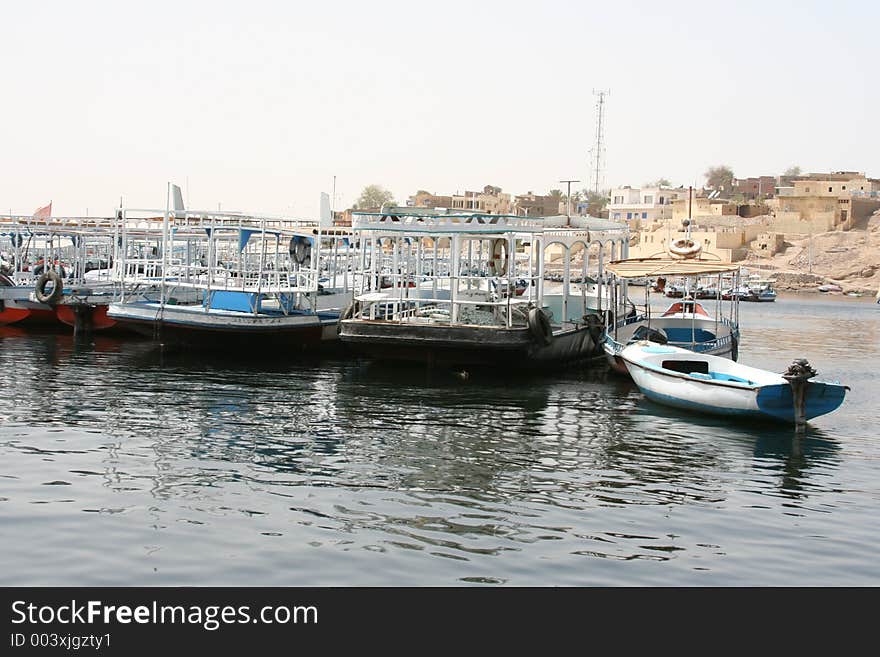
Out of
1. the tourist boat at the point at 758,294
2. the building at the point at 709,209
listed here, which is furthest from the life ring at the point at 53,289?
the building at the point at 709,209

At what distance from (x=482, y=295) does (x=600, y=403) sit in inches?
188

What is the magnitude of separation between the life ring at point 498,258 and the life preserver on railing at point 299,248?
219 inches

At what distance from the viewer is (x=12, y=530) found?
11688 mm

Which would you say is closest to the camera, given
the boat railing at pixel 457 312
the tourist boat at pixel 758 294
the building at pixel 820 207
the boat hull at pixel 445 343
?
the boat hull at pixel 445 343

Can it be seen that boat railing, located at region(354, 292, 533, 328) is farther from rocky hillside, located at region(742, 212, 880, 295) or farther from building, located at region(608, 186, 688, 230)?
building, located at region(608, 186, 688, 230)

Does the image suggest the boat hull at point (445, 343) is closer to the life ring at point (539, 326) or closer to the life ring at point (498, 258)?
the life ring at point (539, 326)

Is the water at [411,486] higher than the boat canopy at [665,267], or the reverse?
the boat canopy at [665,267]

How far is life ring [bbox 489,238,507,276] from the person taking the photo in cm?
2777

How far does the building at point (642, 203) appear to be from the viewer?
6233 inches

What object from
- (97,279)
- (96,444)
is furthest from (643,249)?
(96,444)

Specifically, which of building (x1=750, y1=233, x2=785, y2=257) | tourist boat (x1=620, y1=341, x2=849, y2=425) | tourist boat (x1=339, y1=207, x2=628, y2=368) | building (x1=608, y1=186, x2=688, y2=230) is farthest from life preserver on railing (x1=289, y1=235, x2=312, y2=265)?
building (x1=608, y1=186, x2=688, y2=230)

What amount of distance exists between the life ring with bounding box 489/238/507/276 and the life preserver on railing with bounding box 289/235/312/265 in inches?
219

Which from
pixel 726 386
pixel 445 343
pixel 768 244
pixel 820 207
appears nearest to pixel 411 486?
pixel 726 386
